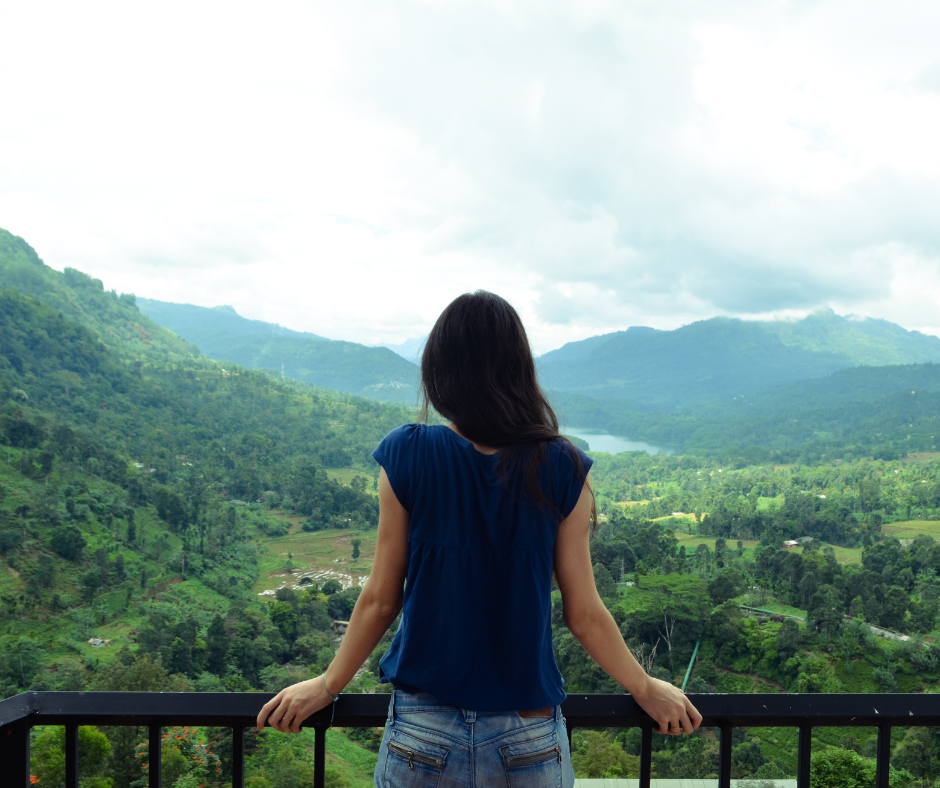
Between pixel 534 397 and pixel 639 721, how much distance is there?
0.54m

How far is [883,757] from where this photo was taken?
3.45 ft

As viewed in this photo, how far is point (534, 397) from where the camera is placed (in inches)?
35.7

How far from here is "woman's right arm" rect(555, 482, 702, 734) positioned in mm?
866

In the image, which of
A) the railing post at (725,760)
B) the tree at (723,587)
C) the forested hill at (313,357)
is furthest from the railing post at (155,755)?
the forested hill at (313,357)

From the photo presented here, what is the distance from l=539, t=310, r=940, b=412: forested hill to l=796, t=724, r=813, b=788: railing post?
106m

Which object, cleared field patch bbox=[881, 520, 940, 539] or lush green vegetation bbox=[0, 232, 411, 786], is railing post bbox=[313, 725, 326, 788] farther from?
cleared field patch bbox=[881, 520, 940, 539]

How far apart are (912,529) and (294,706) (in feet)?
131

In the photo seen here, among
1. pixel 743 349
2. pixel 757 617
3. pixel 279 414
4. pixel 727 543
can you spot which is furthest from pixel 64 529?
pixel 743 349

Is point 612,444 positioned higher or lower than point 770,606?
higher

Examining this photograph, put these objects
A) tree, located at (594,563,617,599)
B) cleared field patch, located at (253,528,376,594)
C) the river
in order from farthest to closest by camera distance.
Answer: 1. the river
2. cleared field patch, located at (253,528,376,594)
3. tree, located at (594,563,617,599)

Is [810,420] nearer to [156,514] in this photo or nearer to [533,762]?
[156,514]

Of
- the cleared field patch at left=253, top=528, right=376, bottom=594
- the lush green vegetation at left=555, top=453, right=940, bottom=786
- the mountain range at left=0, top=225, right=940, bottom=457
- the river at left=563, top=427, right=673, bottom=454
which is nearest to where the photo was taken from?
the lush green vegetation at left=555, top=453, right=940, bottom=786

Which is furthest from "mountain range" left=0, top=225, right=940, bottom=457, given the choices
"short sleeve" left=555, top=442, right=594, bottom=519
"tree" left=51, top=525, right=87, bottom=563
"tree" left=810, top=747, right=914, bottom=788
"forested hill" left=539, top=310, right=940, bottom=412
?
"tree" left=51, top=525, right=87, bottom=563

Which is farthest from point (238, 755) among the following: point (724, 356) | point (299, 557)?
point (724, 356)
